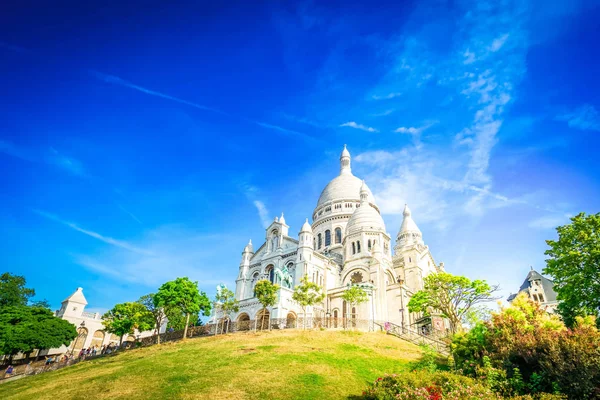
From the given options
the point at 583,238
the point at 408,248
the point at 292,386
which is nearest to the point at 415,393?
the point at 292,386

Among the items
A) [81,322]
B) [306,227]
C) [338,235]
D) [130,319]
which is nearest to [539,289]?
[338,235]

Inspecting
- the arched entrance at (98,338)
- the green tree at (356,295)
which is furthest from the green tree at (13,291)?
the green tree at (356,295)

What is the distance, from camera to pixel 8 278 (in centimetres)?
5197

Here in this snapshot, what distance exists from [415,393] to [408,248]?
46.0 metres

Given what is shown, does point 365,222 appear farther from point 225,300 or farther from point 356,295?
point 225,300

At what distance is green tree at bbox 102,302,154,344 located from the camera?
3819 cm

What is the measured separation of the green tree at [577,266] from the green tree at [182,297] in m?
29.1

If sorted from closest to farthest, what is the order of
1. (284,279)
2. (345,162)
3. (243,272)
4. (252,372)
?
Answer: (252,372) → (284,279) → (243,272) → (345,162)

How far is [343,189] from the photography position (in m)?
66.4

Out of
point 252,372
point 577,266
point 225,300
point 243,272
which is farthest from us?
point 243,272

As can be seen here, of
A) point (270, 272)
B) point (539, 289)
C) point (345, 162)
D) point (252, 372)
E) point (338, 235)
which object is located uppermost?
point (345, 162)

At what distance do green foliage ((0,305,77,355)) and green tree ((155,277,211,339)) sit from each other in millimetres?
17508

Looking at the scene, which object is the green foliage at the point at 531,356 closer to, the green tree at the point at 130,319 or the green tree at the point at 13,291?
the green tree at the point at 130,319

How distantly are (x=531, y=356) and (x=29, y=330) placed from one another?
155 feet
